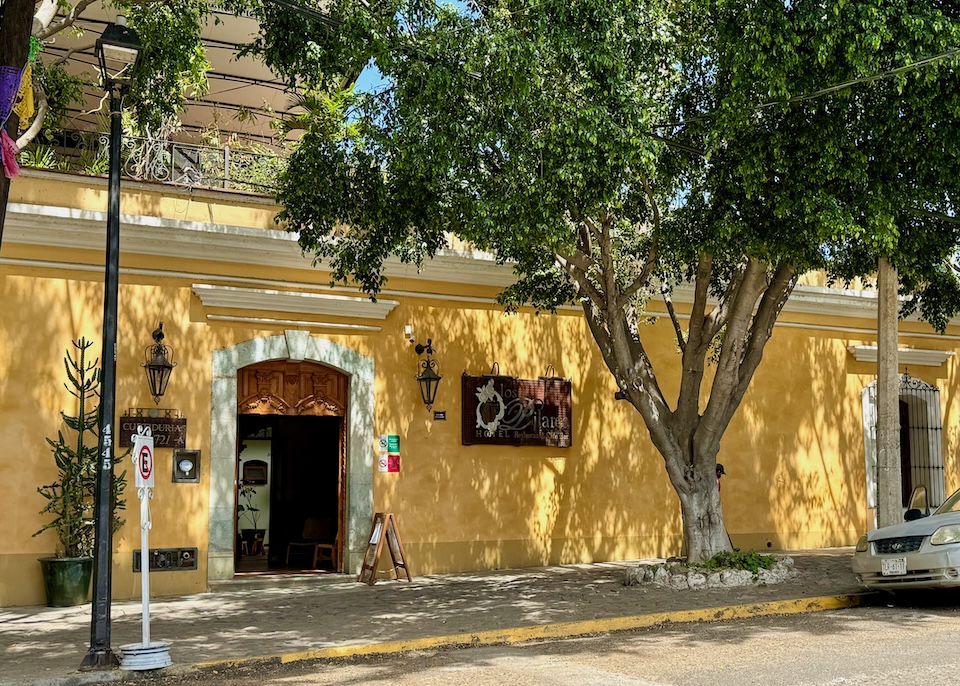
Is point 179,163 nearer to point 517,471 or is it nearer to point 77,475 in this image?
point 77,475

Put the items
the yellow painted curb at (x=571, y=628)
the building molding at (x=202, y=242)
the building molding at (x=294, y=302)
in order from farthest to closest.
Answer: the building molding at (x=294, y=302), the building molding at (x=202, y=242), the yellow painted curb at (x=571, y=628)

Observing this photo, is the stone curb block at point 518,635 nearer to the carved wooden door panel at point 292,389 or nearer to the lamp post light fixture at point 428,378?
the lamp post light fixture at point 428,378

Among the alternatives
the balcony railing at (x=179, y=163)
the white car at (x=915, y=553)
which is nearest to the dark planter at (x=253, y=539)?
the balcony railing at (x=179, y=163)

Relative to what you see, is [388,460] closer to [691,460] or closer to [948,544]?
[691,460]

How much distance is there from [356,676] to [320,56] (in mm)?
6063

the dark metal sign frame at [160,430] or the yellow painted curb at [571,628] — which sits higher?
the dark metal sign frame at [160,430]

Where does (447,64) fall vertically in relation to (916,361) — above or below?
above

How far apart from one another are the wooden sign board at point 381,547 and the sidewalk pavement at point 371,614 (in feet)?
0.87

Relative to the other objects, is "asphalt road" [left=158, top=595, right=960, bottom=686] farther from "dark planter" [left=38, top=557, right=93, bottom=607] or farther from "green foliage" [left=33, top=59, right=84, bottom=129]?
"green foliage" [left=33, top=59, right=84, bottom=129]

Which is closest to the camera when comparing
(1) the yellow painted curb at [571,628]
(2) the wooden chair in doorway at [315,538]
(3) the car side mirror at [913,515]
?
(1) the yellow painted curb at [571,628]

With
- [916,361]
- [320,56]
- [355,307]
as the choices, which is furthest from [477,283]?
[916,361]

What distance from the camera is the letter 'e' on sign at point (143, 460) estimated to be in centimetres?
817

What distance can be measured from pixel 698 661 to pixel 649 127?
208 inches

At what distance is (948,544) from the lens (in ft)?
33.1
